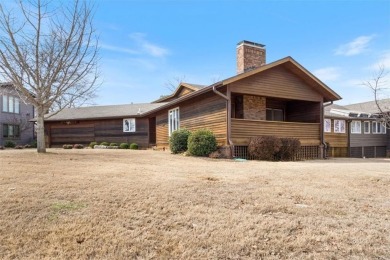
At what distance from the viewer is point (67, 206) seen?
178 inches

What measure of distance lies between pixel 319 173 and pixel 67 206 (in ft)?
22.3

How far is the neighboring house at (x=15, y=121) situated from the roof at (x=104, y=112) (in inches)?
144

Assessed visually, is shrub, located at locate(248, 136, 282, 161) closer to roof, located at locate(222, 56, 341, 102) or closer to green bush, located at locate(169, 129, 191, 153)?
roof, located at locate(222, 56, 341, 102)

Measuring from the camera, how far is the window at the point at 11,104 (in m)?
27.8

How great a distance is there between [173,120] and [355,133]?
673 inches

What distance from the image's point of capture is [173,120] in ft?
64.4

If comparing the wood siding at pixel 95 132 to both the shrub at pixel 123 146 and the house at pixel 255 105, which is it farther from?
the house at pixel 255 105

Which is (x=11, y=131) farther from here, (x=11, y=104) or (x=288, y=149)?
(x=288, y=149)

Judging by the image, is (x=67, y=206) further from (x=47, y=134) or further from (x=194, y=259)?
(x=47, y=134)

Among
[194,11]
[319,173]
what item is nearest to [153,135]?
[194,11]

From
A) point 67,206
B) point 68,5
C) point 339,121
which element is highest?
point 68,5

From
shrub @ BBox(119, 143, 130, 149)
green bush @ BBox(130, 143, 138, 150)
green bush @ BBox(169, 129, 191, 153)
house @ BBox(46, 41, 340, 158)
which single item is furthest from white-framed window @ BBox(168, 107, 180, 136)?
shrub @ BBox(119, 143, 130, 149)

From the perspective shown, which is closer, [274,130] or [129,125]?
[274,130]

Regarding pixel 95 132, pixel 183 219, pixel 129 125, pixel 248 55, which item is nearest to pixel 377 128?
pixel 248 55
